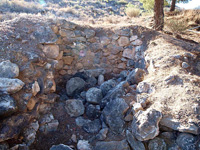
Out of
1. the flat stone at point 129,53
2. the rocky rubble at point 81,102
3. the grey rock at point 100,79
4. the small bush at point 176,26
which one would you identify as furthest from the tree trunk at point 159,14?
the grey rock at point 100,79

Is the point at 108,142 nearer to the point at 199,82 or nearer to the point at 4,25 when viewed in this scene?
the point at 199,82

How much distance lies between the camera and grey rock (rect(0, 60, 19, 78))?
9.87 feet

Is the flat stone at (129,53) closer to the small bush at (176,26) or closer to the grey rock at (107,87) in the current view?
the grey rock at (107,87)

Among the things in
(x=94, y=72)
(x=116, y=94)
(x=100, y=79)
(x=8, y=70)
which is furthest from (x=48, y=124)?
(x=94, y=72)

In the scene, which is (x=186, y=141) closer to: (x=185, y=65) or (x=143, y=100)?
(x=143, y=100)

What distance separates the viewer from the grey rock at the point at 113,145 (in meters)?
2.72

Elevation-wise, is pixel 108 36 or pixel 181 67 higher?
pixel 108 36

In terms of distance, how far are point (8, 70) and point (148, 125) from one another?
2.62m

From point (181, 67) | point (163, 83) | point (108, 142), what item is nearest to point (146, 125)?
point (108, 142)

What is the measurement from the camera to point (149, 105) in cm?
294

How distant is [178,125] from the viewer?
8.04ft

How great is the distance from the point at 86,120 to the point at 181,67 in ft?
7.60

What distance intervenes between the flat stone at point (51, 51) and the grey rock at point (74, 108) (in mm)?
1478

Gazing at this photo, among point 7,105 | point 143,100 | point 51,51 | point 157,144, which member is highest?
point 51,51
